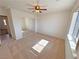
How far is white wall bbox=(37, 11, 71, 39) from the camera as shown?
550 centimetres

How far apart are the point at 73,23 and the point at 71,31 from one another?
514 millimetres

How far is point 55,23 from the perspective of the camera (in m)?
6.24

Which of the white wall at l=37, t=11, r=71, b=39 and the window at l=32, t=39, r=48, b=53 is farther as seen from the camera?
the white wall at l=37, t=11, r=71, b=39

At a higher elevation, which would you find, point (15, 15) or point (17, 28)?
point (15, 15)

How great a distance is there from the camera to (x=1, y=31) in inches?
288

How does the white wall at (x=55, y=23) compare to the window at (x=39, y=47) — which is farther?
the white wall at (x=55, y=23)

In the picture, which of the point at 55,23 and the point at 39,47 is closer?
the point at 39,47

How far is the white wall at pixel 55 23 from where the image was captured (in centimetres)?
550

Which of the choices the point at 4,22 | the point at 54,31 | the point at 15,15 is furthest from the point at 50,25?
the point at 4,22

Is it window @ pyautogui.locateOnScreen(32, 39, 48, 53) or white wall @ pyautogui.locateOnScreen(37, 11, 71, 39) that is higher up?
white wall @ pyautogui.locateOnScreen(37, 11, 71, 39)

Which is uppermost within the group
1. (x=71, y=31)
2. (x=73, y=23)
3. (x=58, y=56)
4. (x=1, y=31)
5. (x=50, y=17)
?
(x=50, y=17)

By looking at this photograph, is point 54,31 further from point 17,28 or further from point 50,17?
point 17,28

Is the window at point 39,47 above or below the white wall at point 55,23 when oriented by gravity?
below

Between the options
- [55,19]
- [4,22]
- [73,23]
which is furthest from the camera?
[4,22]
